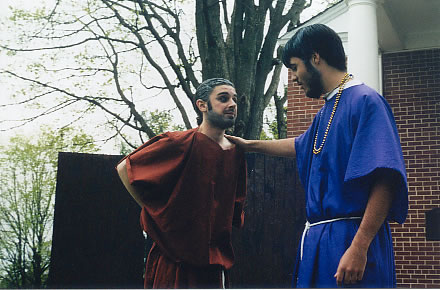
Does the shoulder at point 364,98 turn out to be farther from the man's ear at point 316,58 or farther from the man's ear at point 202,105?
the man's ear at point 202,105

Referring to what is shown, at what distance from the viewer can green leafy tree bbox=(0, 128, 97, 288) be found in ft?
35.6

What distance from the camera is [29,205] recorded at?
459 inches

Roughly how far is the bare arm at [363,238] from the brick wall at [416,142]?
553 cm

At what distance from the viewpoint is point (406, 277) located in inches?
283

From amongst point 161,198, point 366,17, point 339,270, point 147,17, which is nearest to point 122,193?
point 161,198

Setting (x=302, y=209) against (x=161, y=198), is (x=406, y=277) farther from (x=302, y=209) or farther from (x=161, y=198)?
(x=161, y=198)

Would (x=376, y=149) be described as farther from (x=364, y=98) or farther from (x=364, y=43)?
(x=364, y=43)

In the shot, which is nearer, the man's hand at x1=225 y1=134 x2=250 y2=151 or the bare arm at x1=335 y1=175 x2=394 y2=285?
the bare arm at x1=335 y1=175 x2=394 y2=285

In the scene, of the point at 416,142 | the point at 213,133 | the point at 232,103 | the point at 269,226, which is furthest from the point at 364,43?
the point at 213,133

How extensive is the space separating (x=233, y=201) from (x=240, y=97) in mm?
4667

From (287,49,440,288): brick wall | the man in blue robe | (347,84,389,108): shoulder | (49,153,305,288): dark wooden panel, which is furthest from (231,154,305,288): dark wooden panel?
(347,84,389,108): shoulder

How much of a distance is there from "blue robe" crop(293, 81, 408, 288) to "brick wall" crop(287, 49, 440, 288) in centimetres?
536

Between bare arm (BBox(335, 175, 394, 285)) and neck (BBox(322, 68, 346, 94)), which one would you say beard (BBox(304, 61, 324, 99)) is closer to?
neck (BBox(322, 68, 346, 94))

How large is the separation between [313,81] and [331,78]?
8 cm
